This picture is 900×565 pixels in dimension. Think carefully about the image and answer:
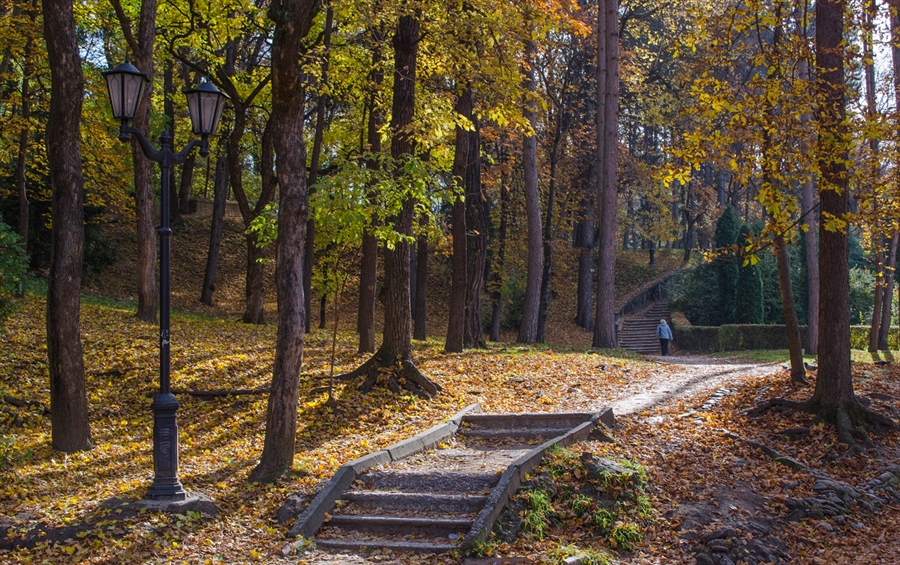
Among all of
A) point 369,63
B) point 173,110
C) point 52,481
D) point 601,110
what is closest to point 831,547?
point 52,481

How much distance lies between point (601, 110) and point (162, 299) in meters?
18.5

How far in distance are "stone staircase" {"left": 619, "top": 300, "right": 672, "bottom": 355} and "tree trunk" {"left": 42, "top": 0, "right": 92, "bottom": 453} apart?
23.2 meters

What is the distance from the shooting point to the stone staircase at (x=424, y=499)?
6984 mm

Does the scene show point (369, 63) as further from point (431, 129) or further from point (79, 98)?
point (79, 98)

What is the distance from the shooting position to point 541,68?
82.3 feet

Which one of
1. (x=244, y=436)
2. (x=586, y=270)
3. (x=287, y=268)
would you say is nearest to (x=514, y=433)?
(x=244, y=436)

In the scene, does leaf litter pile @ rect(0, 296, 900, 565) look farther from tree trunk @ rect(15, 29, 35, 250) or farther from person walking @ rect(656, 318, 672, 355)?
person walking @ rect(656, 318, 672, 355)

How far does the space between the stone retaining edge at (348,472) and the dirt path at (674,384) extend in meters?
2.97

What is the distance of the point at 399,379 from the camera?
38.7 ft

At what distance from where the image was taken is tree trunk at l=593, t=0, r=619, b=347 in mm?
21250

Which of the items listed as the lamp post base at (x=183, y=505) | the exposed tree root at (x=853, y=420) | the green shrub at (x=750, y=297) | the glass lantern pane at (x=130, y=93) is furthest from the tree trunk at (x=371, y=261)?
the green shrub at (x=750, y=297)

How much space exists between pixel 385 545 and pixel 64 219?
18.0 feet

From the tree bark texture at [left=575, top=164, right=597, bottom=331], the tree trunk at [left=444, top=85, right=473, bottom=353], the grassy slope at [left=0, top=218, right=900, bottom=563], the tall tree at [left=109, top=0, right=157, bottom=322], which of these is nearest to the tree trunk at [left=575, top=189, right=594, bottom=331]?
the tree bark texture at [left=575, top=164, right=597, bottom=331]

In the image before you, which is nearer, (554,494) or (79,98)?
(554,494)
